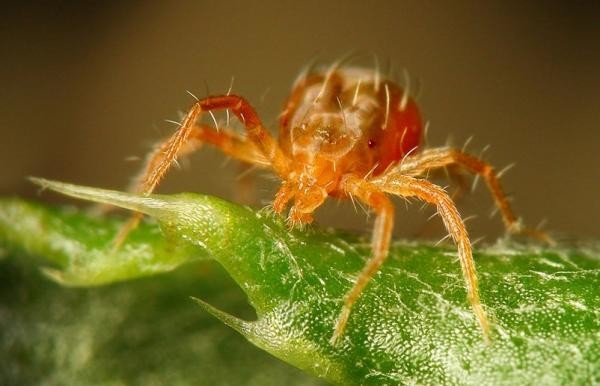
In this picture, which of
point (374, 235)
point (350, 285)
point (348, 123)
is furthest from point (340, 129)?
point (350, 285)

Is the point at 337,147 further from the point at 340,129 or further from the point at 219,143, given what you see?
the point at 219,143

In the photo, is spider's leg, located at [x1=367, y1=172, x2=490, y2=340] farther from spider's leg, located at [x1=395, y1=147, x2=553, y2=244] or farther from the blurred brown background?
the blurred brown background

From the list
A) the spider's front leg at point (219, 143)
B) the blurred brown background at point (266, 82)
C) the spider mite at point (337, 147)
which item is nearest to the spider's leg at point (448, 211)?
the spider mite at point (337, 147)

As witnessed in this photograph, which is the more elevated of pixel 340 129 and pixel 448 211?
pixel 340 129

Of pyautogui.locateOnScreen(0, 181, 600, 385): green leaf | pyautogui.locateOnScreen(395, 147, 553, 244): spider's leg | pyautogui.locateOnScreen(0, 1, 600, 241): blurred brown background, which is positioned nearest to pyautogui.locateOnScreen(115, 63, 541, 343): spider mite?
pyautogui.locateOnScreen(395, 147, 553, 244): spider's leg

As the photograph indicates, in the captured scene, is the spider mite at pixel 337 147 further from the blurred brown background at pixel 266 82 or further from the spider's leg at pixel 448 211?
the blurred brown background at pixel 266 82

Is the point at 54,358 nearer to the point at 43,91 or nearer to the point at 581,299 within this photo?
the point at 581,299

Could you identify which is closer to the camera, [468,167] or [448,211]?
[448,211]

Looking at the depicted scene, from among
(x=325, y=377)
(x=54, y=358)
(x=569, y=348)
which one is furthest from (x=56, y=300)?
(x=569, y=348)
